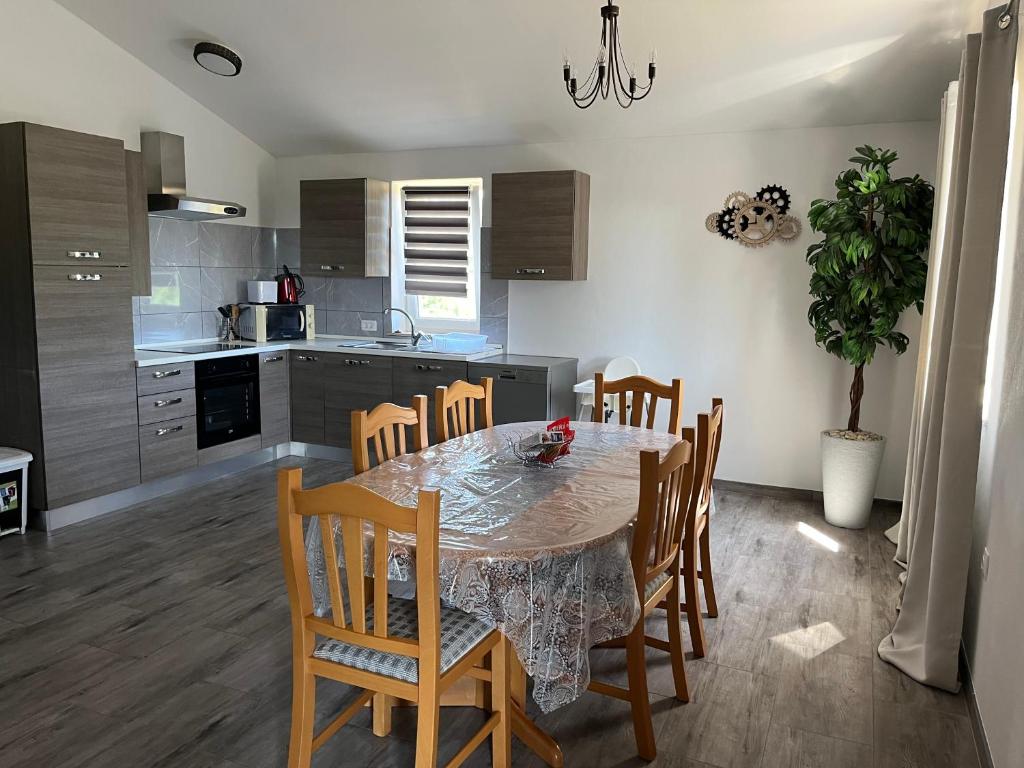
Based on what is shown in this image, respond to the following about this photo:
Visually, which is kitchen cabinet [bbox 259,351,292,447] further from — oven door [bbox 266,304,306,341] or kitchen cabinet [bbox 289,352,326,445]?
oven door [bbox 266,304,306,341]

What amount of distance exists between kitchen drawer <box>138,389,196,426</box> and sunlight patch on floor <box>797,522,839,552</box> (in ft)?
12.4

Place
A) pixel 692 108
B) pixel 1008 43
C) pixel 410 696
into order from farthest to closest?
pixel 692 108 → pixel 1008 43 → pixel 410 696

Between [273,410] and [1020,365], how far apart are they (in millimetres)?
4714

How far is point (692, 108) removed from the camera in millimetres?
4781

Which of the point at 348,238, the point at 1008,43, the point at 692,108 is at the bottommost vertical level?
the point at 348,238

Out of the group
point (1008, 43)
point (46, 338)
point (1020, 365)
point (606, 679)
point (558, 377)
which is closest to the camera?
point (1020, 365)

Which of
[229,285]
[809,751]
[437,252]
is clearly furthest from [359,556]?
[229,285]

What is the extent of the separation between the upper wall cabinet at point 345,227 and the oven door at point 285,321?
1.08ft

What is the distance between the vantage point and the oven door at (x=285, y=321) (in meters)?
5.90

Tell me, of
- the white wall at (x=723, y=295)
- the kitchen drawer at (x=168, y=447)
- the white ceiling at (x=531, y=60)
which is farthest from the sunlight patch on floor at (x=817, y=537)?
the kitchen drawer at (x=168, y=447)

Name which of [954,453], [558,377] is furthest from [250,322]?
[954,453]

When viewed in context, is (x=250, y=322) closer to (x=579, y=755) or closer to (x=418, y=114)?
(x=418, y=114)

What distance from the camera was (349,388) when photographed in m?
5.68

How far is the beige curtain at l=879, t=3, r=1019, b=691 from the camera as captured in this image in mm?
2611
